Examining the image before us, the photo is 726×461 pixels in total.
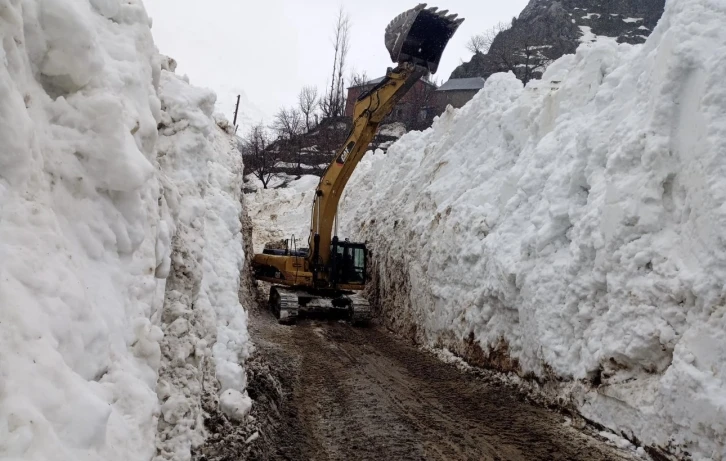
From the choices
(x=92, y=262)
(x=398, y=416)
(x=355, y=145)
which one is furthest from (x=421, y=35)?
(x=92, y=262)

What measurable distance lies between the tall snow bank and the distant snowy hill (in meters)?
54.6

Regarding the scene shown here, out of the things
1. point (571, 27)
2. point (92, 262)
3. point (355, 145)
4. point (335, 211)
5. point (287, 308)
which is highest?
point (571, 27)

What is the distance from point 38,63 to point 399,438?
5.15 m

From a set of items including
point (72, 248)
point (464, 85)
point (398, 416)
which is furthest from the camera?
point (464, 85)

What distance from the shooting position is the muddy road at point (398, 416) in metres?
5.67

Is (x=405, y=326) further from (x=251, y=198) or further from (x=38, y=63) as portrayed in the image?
(x=251, y=198)

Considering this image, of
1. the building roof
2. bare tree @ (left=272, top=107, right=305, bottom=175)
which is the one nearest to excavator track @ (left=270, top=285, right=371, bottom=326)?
bare tree @ (left=272, top=107, right=305, bottom=175)

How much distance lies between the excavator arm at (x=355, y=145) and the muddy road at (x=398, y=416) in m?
5.05

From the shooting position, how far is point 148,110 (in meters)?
4.79

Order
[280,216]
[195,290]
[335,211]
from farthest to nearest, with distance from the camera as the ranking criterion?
[280,216] → [335,211] → [195,290]

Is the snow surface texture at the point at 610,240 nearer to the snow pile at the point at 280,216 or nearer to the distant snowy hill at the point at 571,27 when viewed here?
the snow pile at the point at 280,216

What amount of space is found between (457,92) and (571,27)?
2042 centimetres

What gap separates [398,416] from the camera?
267 inches

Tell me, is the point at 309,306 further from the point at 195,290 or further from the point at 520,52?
the point at 520,52
